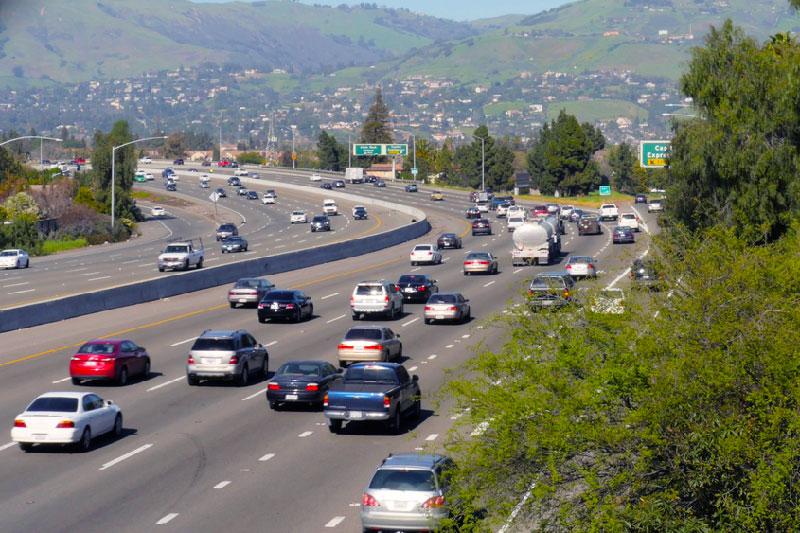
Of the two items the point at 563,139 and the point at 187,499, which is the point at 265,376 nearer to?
the point at 187,499

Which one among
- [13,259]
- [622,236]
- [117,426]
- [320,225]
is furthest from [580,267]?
[320,225]

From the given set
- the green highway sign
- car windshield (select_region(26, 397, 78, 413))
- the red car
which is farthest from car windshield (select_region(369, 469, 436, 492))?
the green highway sign

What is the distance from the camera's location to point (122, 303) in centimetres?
4825

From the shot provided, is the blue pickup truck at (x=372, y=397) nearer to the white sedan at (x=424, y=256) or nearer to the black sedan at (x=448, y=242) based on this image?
the white sedan at (x=424, y=256)

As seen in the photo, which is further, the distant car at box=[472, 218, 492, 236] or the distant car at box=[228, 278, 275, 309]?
the distant car at box=[472, 218, 492, 236]

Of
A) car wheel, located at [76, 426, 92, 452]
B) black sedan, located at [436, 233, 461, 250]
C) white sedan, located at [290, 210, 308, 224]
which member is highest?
car wheel, located at [76, 426, 92, 452]

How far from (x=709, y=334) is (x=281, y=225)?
9517cm

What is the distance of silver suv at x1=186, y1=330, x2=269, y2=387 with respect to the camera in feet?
99.1

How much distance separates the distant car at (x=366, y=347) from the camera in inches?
1288

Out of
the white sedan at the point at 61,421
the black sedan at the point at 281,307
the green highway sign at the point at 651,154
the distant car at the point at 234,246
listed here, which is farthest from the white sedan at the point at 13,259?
the green highway sign at the point at 651,154

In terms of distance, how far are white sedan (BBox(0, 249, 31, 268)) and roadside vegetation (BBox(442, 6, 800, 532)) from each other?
59.6m

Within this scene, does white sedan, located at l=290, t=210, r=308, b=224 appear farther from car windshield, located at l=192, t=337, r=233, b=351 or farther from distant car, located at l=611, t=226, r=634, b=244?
car windshield, located at l=192, t=337, r=233, b=351

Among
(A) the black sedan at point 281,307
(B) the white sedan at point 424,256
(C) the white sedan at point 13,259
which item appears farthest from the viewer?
(C) the white sedan at point 13,259

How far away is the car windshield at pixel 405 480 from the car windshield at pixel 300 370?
35.6 feet
